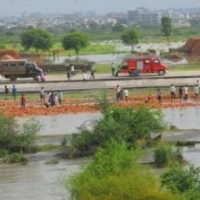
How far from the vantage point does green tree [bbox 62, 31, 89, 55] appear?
9900 centimetres

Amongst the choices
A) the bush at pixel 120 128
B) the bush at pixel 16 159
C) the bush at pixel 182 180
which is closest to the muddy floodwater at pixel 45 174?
the bush at pixel 16 159

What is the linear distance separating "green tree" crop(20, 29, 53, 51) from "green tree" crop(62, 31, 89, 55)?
179 cm

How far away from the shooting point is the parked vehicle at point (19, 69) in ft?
213

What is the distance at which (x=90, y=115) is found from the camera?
1881 inches

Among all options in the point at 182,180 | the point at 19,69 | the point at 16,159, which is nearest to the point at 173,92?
the point at 19,69

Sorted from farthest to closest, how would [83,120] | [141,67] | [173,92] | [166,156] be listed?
[141,67] → [173,92] → [83,120] → [166,156]

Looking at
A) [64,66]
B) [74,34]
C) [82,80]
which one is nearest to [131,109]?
[82,80]

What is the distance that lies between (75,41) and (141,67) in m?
34.3

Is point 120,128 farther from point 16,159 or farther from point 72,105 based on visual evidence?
point 72,105

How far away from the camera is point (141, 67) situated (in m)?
66.1

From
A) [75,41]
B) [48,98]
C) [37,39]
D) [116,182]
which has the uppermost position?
[116,182]

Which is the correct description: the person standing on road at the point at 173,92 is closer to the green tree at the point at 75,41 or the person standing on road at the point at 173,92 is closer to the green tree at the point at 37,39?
the green tree at the point at 75,41

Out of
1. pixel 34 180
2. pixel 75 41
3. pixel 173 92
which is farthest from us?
pixel 75 41

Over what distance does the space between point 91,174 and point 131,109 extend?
15.6 metres
